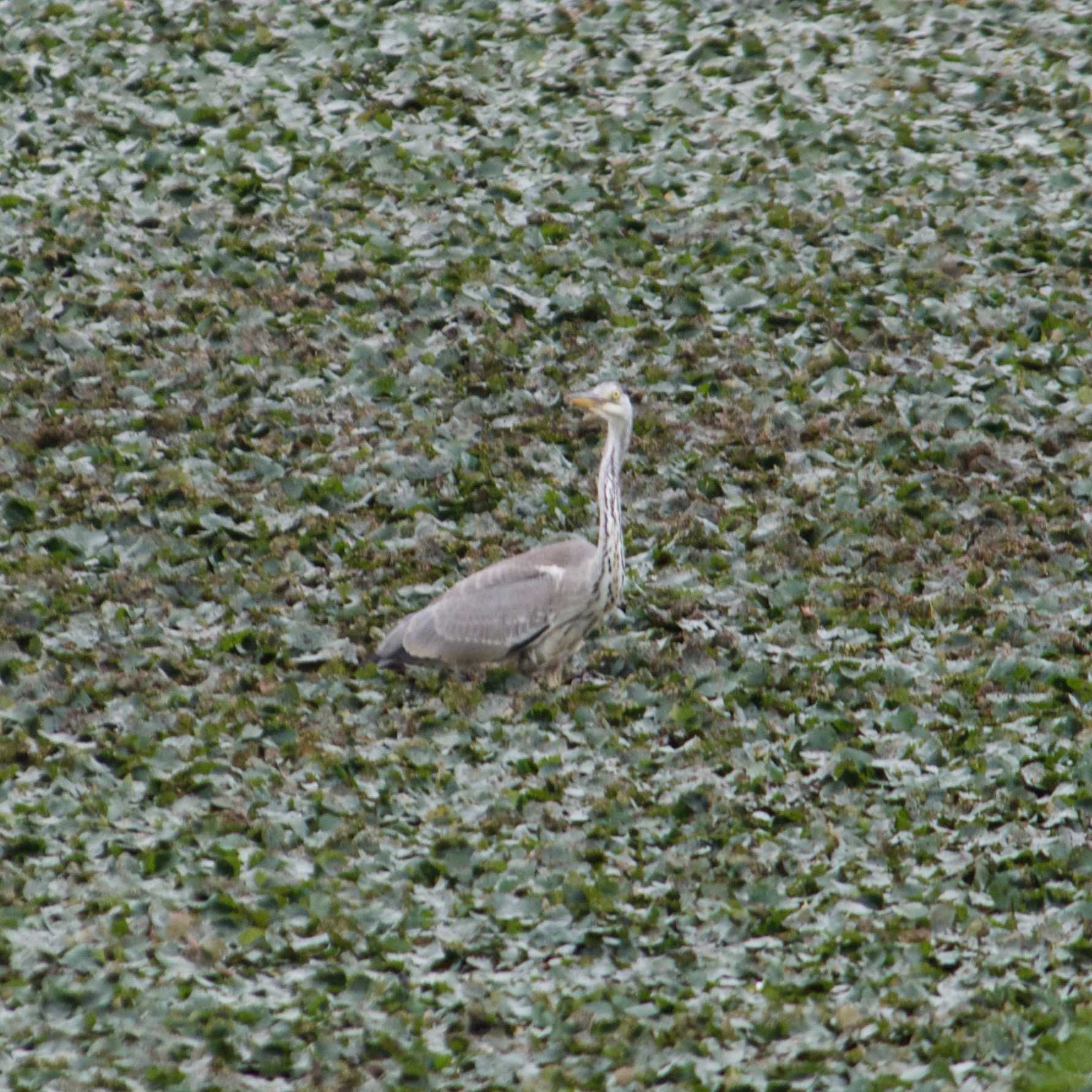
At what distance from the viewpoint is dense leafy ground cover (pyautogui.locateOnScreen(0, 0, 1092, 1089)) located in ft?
22.5

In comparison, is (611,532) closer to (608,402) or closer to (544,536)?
(608,402)

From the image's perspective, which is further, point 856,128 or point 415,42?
point 415,42

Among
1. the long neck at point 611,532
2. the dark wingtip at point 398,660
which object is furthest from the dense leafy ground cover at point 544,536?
the long neck at point 611,532

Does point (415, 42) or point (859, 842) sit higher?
point (415, 42)

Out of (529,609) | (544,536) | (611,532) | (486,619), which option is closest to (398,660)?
(486,619)

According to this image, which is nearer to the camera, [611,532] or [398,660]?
[398,660]

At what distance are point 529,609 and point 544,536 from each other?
1.29 metres

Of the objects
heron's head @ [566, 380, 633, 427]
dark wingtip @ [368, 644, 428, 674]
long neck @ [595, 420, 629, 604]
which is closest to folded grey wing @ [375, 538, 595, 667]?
dark wingtip @ [368, 644, 428, 674]

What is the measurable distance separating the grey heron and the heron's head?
11 mm

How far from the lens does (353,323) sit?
11.5 metres

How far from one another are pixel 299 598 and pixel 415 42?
6.59 meters

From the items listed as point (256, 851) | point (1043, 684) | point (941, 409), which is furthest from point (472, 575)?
point (941, 409)

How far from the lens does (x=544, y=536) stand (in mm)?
9805

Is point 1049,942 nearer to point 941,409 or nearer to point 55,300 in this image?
point 941,409
